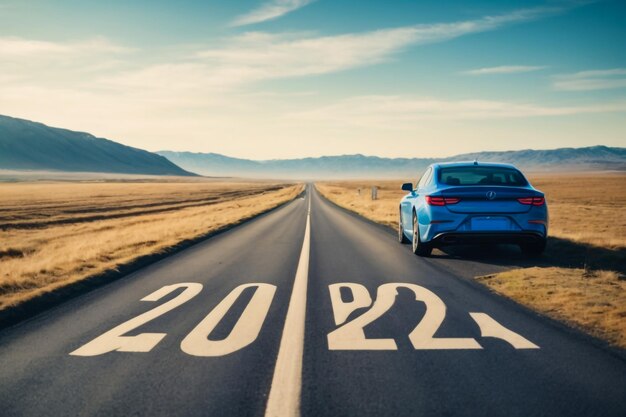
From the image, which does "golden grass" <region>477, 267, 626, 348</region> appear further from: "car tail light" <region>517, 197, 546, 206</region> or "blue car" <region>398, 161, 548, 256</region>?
"car tail light" <region>517, 197, 546, 206</region>

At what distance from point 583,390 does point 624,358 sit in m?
0.95

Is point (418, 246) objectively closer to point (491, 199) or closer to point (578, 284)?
point (491, 199)

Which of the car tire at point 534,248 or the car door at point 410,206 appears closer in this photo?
the car tire at point 534,248

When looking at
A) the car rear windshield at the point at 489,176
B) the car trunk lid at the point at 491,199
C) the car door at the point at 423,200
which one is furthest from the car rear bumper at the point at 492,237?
the car rear windshield at the point at 489,176

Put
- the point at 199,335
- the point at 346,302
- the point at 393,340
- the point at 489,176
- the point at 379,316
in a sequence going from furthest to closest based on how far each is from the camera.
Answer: the point at 489,176, the point at 346,302, the point at 379,316, the point at 199,335, the point at 393,340

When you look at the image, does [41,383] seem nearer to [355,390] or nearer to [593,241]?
[355,390]

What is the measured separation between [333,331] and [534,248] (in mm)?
6373

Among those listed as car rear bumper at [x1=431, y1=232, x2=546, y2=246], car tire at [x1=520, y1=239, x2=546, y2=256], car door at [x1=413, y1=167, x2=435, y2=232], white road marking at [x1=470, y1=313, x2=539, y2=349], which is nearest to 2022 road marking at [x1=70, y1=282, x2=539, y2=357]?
white road marking at [x1=470, y1=313, x2=539, y2=349]

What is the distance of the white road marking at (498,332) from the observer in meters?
4.57

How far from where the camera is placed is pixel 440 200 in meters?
9.10

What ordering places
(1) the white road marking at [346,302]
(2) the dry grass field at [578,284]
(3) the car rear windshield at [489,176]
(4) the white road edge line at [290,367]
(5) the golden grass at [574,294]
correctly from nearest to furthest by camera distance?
1. (4) the white road edge line at [290,367]
2. (5) the golden grass at [574,294]
3. (2) the dry grass field at [578,284]
4. (1) the white road marking at [346,302]
5. (3) the car rear windshield at [489,176]

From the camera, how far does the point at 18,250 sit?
1558cm

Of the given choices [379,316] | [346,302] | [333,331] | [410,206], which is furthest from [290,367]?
[410,206]

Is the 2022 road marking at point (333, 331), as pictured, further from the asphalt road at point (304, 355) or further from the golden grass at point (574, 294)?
the golden grass at point (574, 294)
